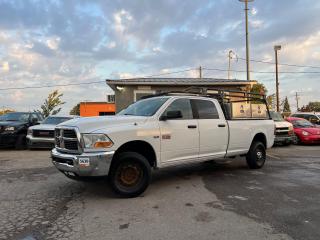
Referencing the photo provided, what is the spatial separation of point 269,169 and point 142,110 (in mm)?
4284

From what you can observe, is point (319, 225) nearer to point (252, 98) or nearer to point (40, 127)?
point (252, 98)

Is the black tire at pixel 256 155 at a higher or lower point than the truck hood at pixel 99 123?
lower

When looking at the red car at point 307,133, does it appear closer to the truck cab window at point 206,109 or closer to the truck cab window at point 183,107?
the truck cab window at point 206,109

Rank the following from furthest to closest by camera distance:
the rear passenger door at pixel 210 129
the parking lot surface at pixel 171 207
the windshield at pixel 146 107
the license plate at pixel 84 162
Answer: the rear passenger door at pixel 210 129 → the windshield at pixel 146 107 → the license plate at pixel 84 162 → the parking lot surface at pixel 171 207

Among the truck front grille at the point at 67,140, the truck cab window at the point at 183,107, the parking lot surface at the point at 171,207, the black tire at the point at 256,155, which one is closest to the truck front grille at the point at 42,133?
the parking lot surface at the point at 171,207

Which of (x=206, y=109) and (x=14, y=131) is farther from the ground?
(x=206, y=109)

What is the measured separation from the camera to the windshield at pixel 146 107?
718 cm

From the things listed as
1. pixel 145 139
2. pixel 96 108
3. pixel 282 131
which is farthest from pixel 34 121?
pixel 96 108

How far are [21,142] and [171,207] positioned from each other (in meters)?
10.6

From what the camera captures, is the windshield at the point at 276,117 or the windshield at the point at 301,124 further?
the windshield at the point at 301,124

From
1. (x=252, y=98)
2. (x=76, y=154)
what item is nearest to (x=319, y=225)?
(x=76, y=154)

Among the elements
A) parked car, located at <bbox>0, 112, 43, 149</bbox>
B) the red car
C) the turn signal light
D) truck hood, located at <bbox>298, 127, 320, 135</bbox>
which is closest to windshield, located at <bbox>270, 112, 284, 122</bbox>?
the red car

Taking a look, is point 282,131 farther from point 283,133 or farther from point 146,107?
point 146,107

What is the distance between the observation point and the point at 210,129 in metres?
7.92
